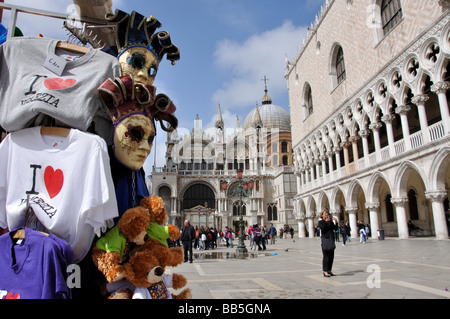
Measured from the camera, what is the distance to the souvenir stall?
1574mm

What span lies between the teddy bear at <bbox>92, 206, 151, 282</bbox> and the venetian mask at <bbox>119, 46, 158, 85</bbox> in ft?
3.23

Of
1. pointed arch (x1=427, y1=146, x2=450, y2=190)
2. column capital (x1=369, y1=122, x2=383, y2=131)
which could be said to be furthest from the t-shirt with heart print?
column capital (x1=369, y1=122, x2=383, y2=131)

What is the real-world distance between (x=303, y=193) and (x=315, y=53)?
11368 millimetres

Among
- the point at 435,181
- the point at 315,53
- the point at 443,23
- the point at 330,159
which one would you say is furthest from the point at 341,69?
the point at 435,181

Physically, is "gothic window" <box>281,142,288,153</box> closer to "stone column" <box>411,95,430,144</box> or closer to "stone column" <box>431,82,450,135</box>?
"stone column" <box>411,95,430,144</box>

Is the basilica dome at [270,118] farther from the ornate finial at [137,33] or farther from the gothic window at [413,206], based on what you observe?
the ornate finial at [137,33]

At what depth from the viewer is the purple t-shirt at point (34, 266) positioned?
1.49 meters

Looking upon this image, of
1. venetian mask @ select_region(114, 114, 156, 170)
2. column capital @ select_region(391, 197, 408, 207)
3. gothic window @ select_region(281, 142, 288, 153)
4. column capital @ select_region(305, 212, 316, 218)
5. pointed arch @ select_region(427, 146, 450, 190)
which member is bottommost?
venetian mask @ select_region(114, 114, 156, 170)

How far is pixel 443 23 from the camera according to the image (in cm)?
1089

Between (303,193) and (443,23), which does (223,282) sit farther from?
(303,193)

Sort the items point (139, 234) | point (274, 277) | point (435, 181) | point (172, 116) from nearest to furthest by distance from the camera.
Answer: point (139, 234) → point (172, 116) → point (274, 277) → point (435, 181)

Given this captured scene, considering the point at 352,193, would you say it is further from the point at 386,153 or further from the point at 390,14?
the point at 390,14

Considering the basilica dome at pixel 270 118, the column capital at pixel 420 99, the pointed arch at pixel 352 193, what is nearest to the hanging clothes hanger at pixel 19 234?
the column capital at pixel 420 99

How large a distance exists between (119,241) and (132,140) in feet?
2.09
